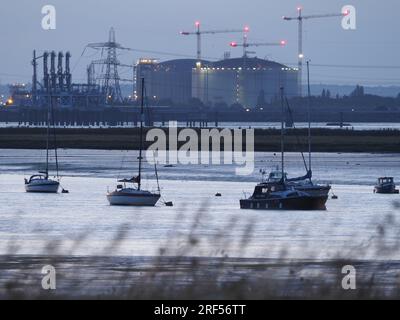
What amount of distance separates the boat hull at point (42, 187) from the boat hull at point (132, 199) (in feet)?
24.8

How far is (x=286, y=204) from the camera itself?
118ft

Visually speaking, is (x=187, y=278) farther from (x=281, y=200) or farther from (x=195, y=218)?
(x=281, y=200)

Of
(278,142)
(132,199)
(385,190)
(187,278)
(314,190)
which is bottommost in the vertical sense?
(385,190)

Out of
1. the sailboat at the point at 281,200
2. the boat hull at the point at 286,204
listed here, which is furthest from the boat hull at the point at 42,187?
the boat hull at the point at 286,204

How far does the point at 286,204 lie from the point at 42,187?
1240 cm

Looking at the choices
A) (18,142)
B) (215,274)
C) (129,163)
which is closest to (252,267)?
(215,274)

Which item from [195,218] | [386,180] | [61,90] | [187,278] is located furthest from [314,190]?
[61,90]

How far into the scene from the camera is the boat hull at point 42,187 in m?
44.8

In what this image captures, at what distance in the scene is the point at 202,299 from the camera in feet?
31.8

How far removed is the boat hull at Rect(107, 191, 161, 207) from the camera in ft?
123

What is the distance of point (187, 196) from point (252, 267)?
27037 millimetres

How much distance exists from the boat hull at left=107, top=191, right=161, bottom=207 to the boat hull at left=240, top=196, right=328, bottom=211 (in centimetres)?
318

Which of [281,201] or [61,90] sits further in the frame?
[61,90]
